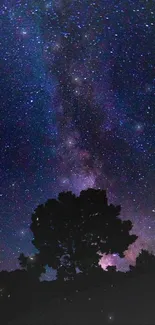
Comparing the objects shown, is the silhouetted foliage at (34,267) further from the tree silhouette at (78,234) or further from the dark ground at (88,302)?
the dark ground at (88,302)

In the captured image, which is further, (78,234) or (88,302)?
(78,234)

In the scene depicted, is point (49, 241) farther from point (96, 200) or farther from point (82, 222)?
point (96, 200)

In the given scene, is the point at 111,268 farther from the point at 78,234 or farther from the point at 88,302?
the point at 88,302

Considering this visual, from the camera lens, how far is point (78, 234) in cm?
3491

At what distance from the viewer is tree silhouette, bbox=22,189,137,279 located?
34.7 metres

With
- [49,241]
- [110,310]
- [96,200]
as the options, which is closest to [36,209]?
[49,241]

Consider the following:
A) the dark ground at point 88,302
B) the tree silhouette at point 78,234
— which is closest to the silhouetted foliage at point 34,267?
the tree silhouette at point 78,234

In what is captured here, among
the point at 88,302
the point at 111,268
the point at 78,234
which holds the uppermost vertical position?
the point at 78,234

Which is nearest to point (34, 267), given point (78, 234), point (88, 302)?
point (78, 234)

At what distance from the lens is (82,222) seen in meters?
35.4

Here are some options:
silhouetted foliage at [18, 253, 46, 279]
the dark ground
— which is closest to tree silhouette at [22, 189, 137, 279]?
silhouetted foliage at [18, 253, 46, 279]

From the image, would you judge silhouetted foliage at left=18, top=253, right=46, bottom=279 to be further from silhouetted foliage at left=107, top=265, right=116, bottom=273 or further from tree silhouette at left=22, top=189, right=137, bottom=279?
silhouetted foliage at left=107, top=265, right=116, bottom=273

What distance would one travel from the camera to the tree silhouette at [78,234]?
34656mm

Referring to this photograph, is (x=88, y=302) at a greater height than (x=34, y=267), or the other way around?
(x=34, y=267)
